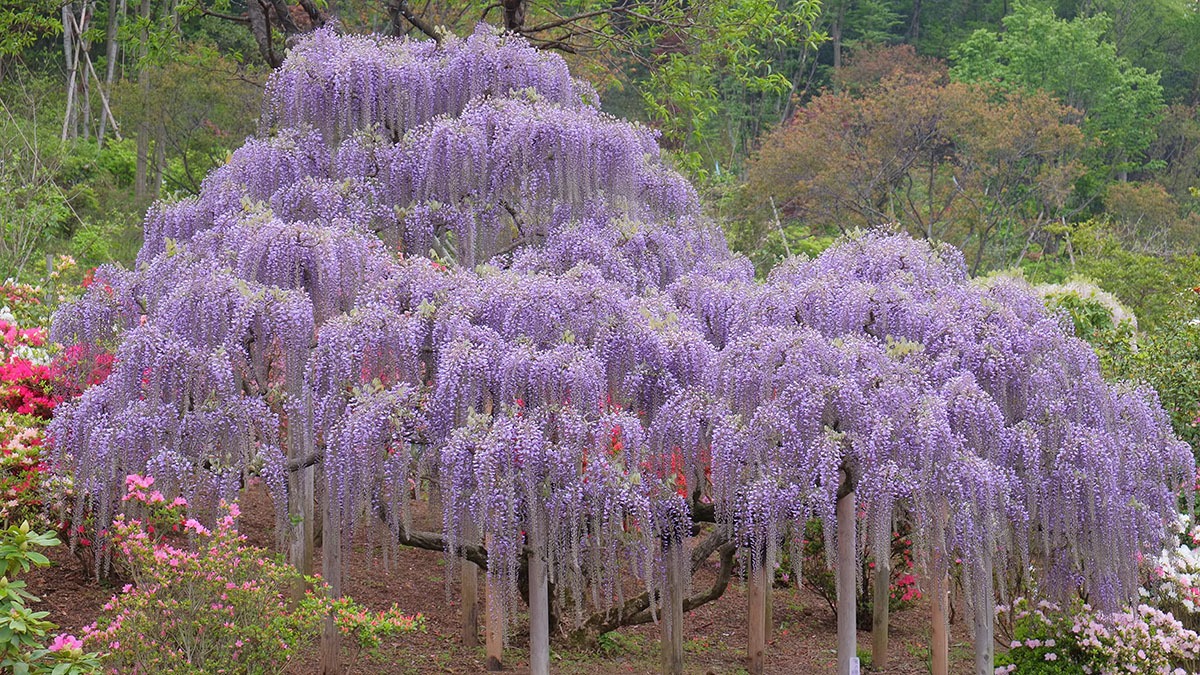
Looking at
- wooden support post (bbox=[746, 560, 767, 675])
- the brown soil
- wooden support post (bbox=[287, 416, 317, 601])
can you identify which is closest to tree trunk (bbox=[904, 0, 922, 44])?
the brown soil

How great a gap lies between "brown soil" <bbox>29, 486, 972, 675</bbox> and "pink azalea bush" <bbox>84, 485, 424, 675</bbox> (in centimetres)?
96

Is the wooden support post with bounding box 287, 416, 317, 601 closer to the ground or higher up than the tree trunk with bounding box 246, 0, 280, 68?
closer to the ground

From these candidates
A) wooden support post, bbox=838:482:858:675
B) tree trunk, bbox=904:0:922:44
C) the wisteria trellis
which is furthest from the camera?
tree trunk, bbox=904:0:922:44

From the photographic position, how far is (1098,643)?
305 inches

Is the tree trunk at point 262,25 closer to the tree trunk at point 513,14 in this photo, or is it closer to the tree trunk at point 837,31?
the tree trunk at point 513,14

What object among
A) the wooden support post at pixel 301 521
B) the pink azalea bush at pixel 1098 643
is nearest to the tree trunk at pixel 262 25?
the wooden support post at pixel 301 521

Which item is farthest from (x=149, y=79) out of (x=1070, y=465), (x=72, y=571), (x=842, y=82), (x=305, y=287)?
(x=842, y=82)

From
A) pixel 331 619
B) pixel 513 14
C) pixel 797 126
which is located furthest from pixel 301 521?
pixel 797 126

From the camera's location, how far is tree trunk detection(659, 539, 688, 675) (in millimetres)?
6789

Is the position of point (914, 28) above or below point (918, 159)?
above

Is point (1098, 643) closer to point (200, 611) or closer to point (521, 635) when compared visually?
point (521, 635)

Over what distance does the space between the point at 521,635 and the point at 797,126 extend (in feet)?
50.6

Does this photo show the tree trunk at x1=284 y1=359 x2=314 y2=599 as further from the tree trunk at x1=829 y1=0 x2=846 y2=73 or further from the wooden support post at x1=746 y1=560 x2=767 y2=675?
the tree trunk at x1=829 y1=0 x2=846 y2=73

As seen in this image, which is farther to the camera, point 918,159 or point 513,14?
point 918,159
